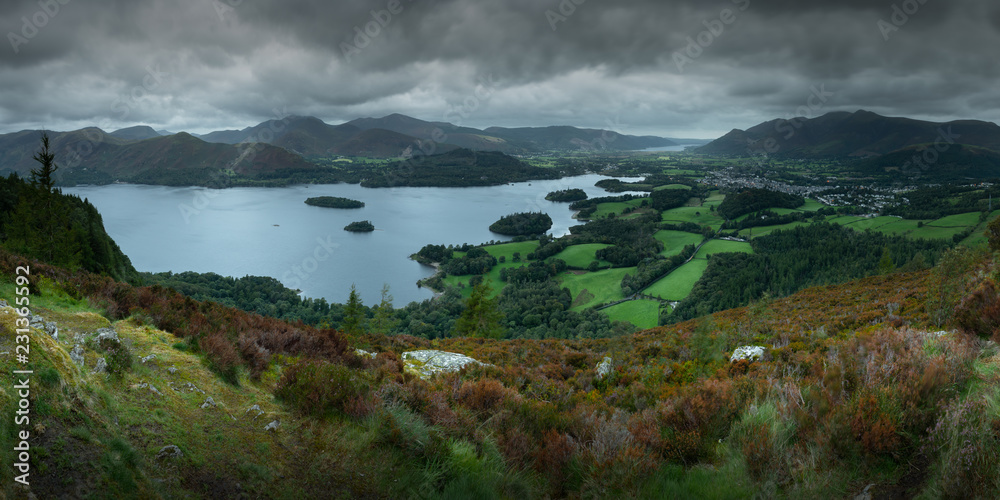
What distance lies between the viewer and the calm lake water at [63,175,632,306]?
8106 cm

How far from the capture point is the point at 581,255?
98.4 m

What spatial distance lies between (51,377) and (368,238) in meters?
115

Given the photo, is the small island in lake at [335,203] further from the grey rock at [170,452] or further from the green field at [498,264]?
the grey rock at [170,452]

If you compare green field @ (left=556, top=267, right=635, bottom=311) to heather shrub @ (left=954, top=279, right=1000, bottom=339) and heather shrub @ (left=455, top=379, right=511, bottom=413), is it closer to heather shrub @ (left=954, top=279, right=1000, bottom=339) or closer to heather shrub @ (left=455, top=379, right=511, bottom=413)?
heather shrub @ (left=954, top=279, right=1000, bottom=339)

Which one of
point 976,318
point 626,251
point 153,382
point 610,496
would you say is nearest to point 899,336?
point 976,318

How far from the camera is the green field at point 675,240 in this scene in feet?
343

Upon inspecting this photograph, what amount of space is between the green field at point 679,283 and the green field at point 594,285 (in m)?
6.18

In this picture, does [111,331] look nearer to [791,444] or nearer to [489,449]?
[489,449]

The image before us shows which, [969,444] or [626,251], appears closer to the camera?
[969,444]

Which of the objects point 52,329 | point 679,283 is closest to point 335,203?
Answer: point 679,283

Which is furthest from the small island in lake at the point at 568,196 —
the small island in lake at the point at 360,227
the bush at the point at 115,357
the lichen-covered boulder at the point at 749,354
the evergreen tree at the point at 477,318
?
the bush at the point at 115,357

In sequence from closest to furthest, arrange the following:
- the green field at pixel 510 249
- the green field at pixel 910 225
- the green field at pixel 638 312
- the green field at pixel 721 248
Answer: the green field at pixel 638 312, the green field at pixel 721 248, the green field at pixel 910 225, the green field at pixel 510 249

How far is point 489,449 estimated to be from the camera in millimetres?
4824

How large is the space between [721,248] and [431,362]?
102882 millimetres
